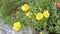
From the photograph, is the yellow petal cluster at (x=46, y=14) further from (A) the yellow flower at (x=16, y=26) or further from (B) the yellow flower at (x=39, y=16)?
(A) the yellow flower at (x=16, y=26)

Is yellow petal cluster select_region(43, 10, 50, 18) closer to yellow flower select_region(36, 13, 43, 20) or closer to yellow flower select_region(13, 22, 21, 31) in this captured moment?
yellow flower select_region(36, 13, 43, 20)

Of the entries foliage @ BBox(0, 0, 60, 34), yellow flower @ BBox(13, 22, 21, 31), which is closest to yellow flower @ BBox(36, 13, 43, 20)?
foliage @ BBox(0, 0, 60, 34)

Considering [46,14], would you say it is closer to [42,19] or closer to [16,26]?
[42,19]

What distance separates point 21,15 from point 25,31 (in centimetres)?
20

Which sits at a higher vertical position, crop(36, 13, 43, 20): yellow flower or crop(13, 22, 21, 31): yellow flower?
crop(36, 13, 43, 20): yellow flower

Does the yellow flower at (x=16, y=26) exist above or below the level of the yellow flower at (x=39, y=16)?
below

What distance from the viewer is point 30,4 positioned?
2.07 metres

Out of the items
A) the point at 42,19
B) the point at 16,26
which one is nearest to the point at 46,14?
the point at 42,19

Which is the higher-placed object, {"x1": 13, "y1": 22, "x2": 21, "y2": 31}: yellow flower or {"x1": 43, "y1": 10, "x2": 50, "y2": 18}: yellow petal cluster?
{"x1": 43, "y1": 10, "x2": 50, "y2": 18}: yellow petal cluster

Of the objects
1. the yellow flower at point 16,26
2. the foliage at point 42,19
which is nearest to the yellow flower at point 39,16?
the foliage at point 42,19

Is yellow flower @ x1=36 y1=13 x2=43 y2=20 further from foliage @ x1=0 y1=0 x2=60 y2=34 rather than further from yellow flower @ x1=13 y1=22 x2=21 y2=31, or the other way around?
yellow flower @ x1=13 y1=22 x2=21 y2=31

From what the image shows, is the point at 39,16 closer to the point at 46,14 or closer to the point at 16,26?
the point at 46,14

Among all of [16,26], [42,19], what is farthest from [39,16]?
[16,26]

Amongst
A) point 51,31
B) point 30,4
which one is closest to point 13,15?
point 30,4
